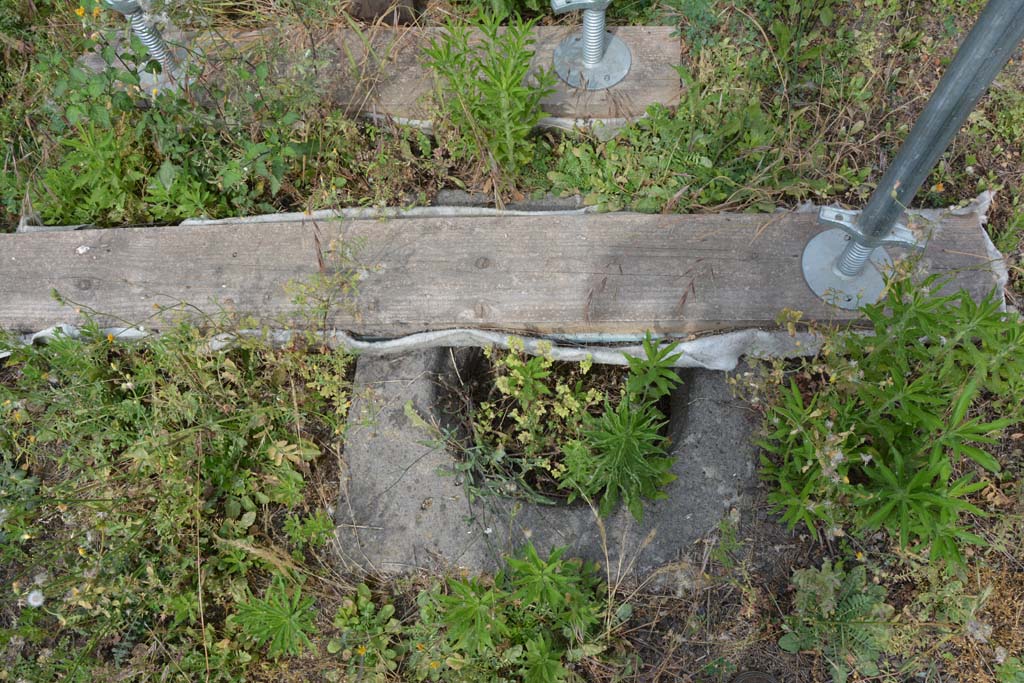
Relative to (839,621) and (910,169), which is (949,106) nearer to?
(910,169)

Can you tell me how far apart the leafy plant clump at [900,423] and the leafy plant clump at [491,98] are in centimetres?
140

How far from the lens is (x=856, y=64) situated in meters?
3.06

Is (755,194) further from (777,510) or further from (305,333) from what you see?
(305,333)

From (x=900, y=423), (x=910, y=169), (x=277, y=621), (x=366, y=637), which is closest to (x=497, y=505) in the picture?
(x=366, y=637)

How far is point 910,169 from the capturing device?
1944mm

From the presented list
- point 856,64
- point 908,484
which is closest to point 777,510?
point 908,484

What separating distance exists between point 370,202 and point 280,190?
43 centimetres

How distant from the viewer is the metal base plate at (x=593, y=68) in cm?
299

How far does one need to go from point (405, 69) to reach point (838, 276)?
1992mm

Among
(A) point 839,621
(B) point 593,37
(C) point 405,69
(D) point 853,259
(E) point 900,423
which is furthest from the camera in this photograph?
(C) point 405,69

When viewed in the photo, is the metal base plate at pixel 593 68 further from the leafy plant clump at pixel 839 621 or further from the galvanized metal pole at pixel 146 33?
the leafy plant clump at pixel 839 621

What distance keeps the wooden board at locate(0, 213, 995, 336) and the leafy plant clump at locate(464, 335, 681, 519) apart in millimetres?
214

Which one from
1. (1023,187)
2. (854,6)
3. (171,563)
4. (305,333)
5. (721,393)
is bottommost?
(171,563)

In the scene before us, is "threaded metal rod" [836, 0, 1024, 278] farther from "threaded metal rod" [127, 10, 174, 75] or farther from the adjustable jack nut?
"threaded metal rod" [127, 10, 174, 75]
